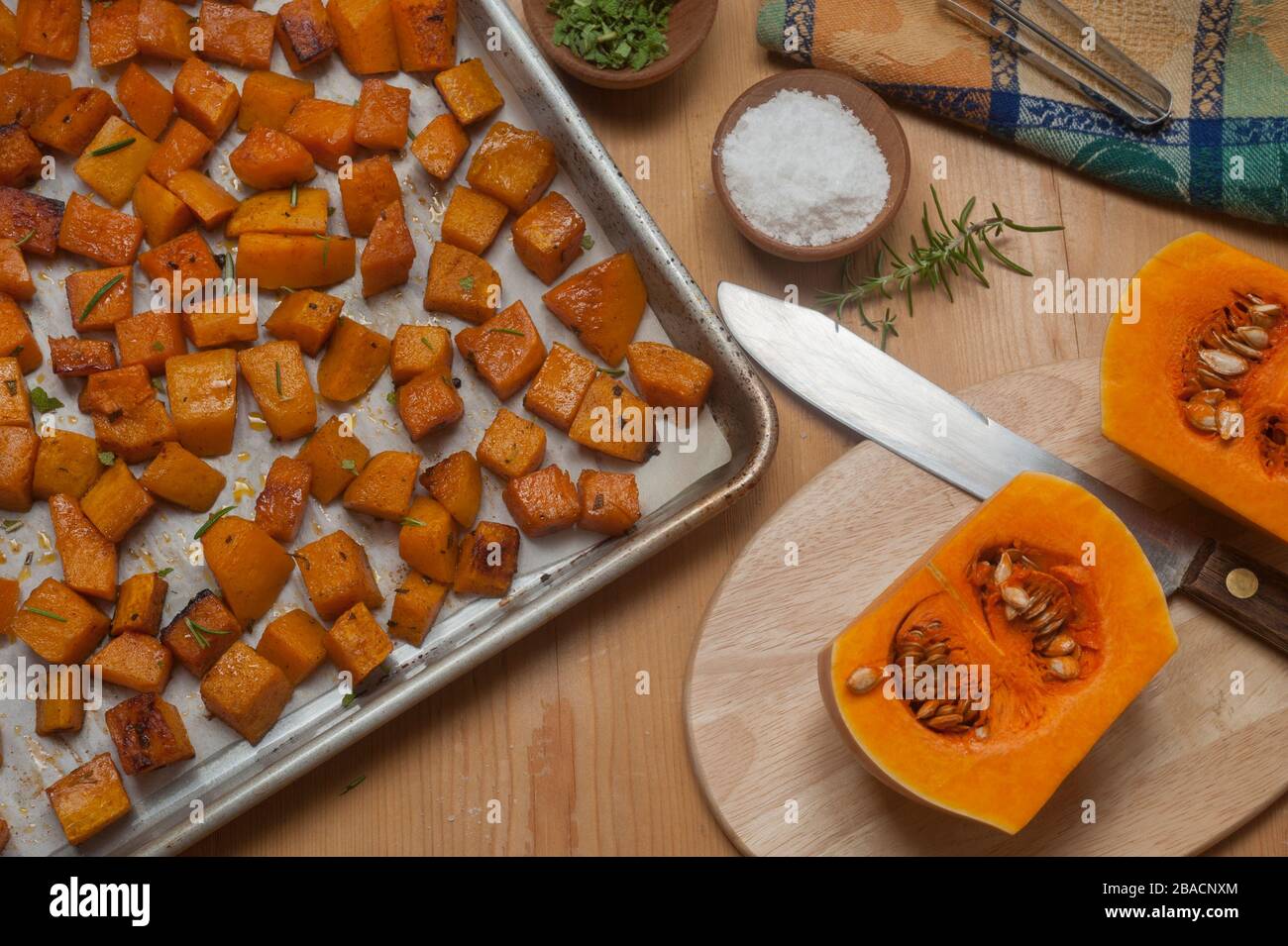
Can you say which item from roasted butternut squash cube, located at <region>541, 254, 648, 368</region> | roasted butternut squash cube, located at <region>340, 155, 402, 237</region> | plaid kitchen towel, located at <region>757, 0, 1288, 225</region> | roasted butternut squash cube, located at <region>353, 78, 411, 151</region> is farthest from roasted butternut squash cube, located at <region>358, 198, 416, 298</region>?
plaid kitchen towel, located at <region>757, 0, 1288, 225</region>

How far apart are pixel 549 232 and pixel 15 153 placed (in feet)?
3.60

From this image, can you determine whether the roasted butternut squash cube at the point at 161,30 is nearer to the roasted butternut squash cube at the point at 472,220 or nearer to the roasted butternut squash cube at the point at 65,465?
the roasted butternut squash cube at the point at 472,220

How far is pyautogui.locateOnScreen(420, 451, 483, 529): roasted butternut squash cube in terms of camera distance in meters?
2.33

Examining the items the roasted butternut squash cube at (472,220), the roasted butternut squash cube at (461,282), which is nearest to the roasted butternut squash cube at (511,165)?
the roasted butternut squash cube at (472,220)

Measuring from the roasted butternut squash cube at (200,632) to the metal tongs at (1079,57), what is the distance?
1950mm

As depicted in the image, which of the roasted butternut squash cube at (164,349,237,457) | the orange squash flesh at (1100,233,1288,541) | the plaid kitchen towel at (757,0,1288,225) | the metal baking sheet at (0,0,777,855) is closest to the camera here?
the orange squash flesh at (1100,233,1288,541)

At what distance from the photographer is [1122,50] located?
260cm

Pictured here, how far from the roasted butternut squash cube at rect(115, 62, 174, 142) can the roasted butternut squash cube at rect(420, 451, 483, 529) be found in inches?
37.5

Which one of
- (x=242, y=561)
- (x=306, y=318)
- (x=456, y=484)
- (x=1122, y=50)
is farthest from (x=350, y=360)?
(x=1122, y=50)

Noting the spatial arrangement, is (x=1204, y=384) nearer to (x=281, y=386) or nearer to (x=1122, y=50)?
(x=1122, y=50)

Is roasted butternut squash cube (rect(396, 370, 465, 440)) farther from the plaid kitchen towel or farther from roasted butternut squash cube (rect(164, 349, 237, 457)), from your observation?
the plaid kitchen towel

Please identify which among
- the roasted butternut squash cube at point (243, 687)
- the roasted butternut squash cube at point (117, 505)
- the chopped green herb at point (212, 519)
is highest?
the roasted butternut squash cube at point (117, 505)

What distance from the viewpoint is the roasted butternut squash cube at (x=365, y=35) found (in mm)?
2494
